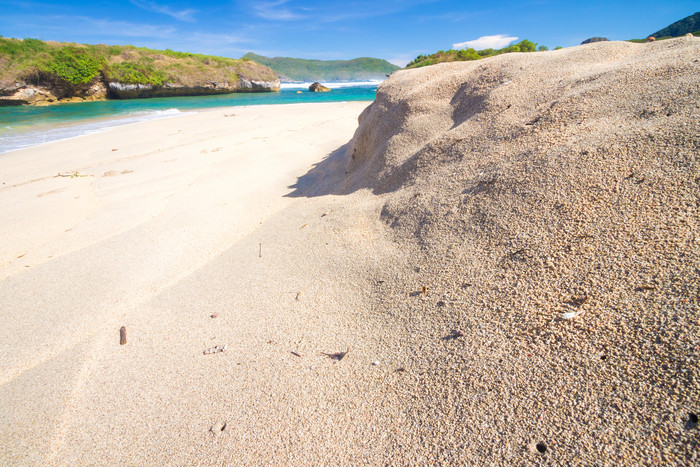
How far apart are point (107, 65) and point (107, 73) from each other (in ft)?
5.00

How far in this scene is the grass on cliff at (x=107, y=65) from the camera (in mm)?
33406

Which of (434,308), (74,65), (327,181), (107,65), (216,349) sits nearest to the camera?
(434,308)

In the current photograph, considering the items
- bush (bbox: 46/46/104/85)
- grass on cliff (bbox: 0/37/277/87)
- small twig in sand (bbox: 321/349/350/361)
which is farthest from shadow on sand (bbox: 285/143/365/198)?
bush (bbox: 46/46/104/85)

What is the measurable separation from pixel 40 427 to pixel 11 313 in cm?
133

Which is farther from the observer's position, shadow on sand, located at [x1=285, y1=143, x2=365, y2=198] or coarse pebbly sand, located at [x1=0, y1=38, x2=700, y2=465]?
shadow on sand, located at [x1=285, y1=143, x2=365, y2=198]

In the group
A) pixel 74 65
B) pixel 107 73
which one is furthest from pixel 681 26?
pixel 74 65

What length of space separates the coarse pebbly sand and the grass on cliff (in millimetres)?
45521

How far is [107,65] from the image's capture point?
131 feet

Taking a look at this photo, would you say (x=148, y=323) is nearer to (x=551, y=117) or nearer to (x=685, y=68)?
(x=551, y=117)

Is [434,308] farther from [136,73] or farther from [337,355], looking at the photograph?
[136,73]

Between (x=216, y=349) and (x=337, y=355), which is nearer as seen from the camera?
(x=337, y=355)

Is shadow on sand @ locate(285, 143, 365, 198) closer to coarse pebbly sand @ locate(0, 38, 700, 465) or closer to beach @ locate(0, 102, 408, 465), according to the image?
beach @ locate(0, 102, 408, 465)

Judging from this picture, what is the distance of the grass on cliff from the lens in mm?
33406

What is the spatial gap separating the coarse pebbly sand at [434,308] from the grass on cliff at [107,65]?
4552cm
